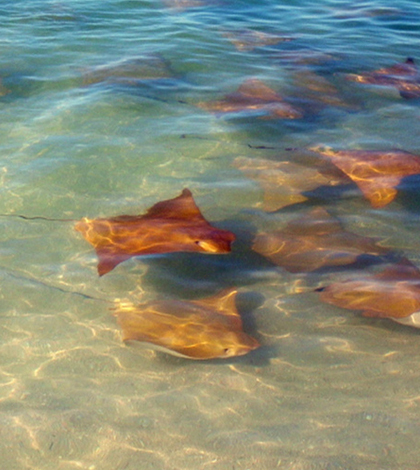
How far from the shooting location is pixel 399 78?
10.5m

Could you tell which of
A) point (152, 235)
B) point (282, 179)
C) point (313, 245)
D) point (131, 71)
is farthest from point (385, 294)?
point (131, 71)

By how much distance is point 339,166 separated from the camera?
734 cm

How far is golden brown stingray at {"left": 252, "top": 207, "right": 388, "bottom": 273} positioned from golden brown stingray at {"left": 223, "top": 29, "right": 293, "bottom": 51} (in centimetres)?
716

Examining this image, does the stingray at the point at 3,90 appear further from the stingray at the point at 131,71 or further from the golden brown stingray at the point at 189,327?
the golden brown stingray at the point at 189,327

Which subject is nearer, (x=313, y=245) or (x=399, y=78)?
(x=313, y=245)

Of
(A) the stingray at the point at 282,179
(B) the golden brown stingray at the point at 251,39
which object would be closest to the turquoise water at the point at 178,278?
(A) the stingray at the point at 282,179

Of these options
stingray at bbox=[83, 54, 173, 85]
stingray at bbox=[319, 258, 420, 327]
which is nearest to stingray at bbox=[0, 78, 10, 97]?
stingray at bbox=[83, 54, 173, 85]

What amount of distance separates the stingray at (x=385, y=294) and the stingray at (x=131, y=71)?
6.44 meters

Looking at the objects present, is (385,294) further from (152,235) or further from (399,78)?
(399,78)

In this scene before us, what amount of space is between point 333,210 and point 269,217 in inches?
32.8

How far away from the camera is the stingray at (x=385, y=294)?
185 inches

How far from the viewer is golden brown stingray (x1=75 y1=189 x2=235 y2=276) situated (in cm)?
537

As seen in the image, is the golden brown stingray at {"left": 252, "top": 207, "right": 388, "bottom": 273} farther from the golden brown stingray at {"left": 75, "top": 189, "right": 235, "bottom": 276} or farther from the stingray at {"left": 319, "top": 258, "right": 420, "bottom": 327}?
the golden brown stingray at {"left": 75, "top": 189, "right": 235, "bottom": 276}

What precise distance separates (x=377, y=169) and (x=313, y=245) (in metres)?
1.90
